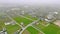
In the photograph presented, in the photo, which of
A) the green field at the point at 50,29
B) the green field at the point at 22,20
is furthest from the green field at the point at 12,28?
the green field at the point at 50,29

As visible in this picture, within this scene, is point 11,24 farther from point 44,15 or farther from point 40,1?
point 40,1

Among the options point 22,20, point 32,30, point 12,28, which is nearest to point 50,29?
point 32,30

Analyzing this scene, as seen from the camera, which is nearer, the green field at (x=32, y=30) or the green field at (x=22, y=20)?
the green field at (x=32, y=30)

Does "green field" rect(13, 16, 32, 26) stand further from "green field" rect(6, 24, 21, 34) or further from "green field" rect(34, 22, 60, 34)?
"green field" rect(34, 22, 60, 34)

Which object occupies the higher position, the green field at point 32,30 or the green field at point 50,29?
the green field at point 50,29

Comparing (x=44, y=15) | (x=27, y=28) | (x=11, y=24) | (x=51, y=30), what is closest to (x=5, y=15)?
(x=11, y=24)

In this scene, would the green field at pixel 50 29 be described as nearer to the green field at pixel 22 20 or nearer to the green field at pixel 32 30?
the green field at pixel 32 30

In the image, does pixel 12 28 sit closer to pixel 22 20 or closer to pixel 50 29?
pixel 22 20

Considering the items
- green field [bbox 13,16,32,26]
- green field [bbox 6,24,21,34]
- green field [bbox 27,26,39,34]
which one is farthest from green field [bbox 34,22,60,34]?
green field [bbox 6,24,21,34]

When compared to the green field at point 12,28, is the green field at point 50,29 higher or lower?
higher

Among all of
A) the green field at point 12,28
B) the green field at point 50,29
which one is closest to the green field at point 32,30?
the green field at point 50,29

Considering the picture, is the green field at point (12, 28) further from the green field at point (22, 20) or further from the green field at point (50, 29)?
the green field at point (50, 29)
